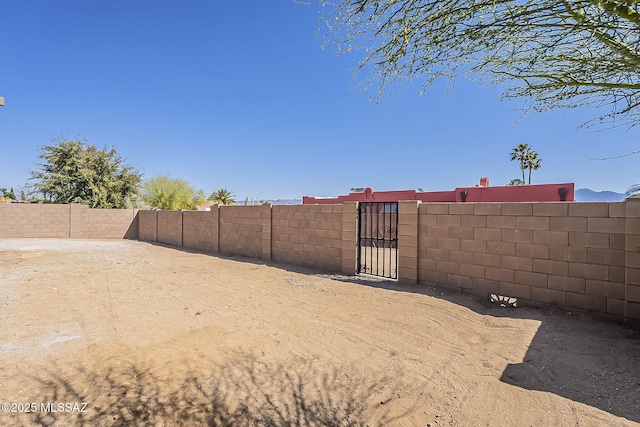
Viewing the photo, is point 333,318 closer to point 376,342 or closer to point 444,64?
point 376,342

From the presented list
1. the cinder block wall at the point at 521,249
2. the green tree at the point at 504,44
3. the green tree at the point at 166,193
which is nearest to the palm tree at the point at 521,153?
the green tree at the point at 166,193

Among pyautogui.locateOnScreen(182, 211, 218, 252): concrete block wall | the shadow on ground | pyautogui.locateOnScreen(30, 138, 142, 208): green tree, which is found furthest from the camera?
pyautogui.locateOnScreen(30, 138, 142, 208): green tree

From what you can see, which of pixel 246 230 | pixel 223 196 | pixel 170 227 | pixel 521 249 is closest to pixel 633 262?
pixel 521 249

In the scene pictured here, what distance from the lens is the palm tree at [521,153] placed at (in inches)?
1438

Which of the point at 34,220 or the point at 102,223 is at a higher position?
the point at 34,220

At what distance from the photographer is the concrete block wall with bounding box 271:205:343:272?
797 centimetres

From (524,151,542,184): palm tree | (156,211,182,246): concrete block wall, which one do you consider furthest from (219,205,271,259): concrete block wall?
(524,151,542,184): palm tree

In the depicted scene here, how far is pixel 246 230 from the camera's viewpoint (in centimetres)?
1088

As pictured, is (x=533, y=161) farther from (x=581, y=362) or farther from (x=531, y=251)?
(x=581, y=362)

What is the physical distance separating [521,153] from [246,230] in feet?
126

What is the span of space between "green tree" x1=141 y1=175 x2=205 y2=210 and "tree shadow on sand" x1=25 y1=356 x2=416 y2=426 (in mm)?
21871

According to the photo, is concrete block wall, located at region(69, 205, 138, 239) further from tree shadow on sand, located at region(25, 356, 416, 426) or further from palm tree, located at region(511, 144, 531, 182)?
palm tree, located at region(511, 144, 531, 182)

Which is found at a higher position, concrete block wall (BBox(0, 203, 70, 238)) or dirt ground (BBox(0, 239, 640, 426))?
concrete block wall (BBox(0, 203, 70, 238))

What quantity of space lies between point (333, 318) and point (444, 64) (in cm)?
371
